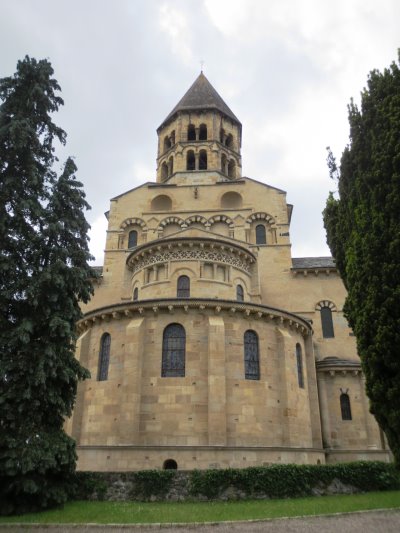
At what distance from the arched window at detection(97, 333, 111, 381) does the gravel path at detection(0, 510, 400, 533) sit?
10260 millimetres

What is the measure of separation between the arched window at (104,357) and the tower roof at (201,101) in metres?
26.4

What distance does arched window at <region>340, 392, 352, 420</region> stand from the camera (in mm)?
25394

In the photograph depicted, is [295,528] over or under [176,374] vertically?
under

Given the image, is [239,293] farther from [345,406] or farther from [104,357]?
[345,406]

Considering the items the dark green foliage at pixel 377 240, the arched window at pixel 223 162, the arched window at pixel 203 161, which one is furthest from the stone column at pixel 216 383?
the arched window at pixel 203 161

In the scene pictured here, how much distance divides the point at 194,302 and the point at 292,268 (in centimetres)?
1336

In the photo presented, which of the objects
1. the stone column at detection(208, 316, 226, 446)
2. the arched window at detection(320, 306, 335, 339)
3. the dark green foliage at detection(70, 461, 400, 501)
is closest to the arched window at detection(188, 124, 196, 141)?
the arched window at detection(320, 306, 335, 339)

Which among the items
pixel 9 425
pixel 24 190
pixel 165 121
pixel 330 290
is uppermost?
pixel 165 121

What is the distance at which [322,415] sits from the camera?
25297 mm

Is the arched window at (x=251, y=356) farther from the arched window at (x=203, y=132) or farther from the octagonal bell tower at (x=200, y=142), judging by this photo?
the arched window at (x=203, y=132)

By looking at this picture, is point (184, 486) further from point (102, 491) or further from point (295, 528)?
point (295, 528)

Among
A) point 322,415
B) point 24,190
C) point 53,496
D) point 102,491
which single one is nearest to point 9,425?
point 53,496

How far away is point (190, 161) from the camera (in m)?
40.4

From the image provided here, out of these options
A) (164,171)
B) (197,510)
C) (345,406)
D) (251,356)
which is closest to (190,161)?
(164,171)
